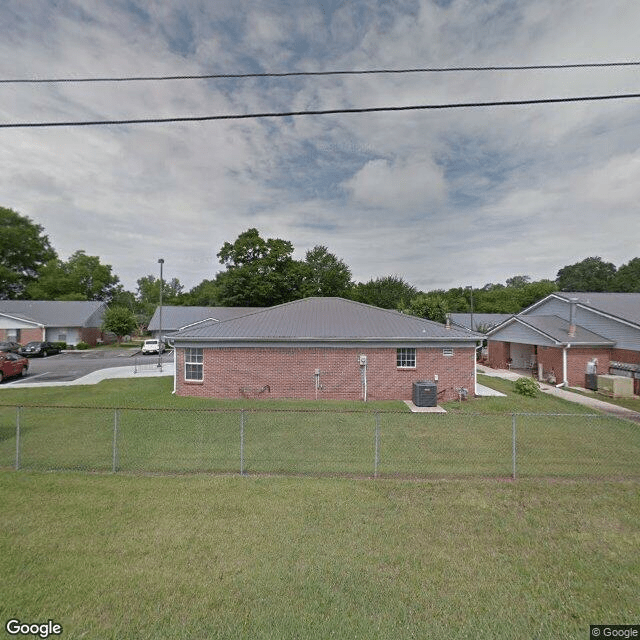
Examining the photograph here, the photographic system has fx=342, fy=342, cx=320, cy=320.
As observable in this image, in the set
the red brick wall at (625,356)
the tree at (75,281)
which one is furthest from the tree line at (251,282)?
the red brick wall at (625,356)

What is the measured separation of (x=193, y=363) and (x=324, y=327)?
20.7 feet

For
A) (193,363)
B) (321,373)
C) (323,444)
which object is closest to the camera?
(323,444)

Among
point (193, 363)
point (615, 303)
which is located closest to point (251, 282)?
point (193, 363)

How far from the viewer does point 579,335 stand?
2097 cm

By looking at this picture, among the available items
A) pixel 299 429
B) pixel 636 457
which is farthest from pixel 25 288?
pixel 636 457

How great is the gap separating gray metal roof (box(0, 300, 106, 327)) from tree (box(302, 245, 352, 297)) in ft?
107

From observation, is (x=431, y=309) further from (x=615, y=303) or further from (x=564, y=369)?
(x=564, y=369)

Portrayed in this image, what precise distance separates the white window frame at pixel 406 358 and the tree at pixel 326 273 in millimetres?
44248

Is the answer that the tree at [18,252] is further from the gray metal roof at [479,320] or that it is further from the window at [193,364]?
the gray metal roof at [479,320]

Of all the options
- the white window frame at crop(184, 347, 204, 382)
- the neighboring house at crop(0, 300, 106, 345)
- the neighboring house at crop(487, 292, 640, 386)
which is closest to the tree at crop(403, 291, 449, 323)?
the neighboring house at crop(487, 292, 640, 386)

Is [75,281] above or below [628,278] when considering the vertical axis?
below

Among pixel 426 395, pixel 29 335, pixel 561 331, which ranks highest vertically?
pixel 561 331

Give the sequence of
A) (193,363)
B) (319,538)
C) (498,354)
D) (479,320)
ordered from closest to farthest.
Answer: (319,538)
(193,363)
(498,354)
(479,320)

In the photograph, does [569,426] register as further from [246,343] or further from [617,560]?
[246,343]
